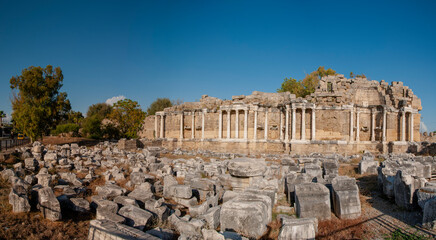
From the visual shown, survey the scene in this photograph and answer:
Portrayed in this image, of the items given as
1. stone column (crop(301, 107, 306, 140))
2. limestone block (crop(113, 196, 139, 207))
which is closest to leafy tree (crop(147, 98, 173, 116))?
stone column (crop(301, 107, 306, 140))

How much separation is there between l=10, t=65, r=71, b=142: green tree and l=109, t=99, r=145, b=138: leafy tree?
6.95 metres

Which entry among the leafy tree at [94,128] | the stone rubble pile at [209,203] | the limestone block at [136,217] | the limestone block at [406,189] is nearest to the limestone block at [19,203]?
the stone rubble pile at [209,203]

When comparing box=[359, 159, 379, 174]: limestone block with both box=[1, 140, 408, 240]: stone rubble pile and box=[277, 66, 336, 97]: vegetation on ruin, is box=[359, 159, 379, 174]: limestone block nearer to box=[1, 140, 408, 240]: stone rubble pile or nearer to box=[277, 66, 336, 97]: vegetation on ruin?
box=[1, 140, 408, 240]: stone rubble pile

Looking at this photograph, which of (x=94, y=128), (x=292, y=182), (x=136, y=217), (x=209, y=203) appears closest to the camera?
(x=136, y=217)

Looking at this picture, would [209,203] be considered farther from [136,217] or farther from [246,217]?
[136,217]

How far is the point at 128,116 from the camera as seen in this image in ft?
115

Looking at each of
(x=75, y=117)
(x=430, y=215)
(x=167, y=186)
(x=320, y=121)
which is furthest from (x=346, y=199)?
(x=75, y=117)

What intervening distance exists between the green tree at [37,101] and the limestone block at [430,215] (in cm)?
2806

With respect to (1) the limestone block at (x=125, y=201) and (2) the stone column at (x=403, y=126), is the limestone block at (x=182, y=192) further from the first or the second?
(2) the stone column at (x=403, y=126)

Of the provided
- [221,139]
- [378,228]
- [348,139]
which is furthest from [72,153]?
[348,139]

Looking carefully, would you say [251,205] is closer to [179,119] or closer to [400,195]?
[400,195]

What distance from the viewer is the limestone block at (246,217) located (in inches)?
230

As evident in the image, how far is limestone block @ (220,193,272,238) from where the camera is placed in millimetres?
5836

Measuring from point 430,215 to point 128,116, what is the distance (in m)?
33.5
